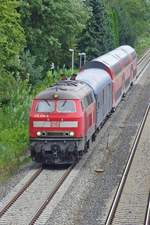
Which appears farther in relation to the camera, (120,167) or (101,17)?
(101,17)

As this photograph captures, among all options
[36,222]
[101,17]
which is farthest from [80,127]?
[101,17]

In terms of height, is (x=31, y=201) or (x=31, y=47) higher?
(x=31, y=47)

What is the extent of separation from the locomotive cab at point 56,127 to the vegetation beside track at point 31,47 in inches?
54.2

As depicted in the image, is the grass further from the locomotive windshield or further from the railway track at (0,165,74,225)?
the locomotive windshield

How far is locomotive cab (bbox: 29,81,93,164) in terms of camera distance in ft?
75.9

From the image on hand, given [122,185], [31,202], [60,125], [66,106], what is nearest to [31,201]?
[31,202]

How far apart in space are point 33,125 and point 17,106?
872 cm

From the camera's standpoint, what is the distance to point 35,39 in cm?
4088

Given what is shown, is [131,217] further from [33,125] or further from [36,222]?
[33,125]

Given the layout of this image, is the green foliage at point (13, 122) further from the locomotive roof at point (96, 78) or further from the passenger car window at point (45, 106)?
the locomotive roof at point (96, 78)

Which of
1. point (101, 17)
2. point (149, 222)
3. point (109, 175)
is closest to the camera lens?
point (149, 222)

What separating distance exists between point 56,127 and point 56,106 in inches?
31.1

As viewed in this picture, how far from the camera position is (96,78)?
2967 cm

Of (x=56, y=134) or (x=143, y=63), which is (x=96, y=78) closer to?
(x=56, y=134)
